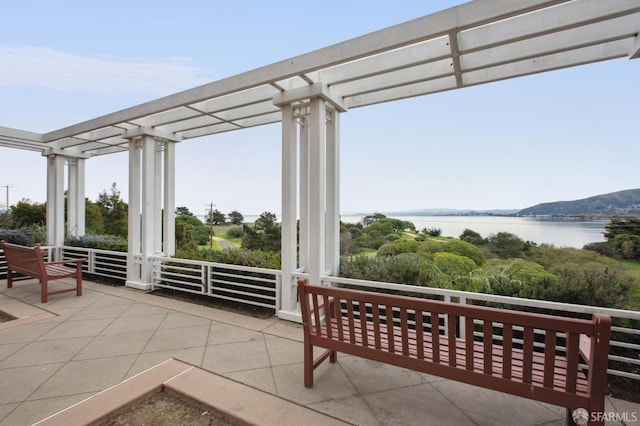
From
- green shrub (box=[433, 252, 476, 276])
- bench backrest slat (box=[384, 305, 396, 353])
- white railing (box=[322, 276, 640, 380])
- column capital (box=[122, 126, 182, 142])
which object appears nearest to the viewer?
bench backrest slat (box=[384, 305, 396, 353])

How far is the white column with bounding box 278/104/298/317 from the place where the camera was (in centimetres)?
408

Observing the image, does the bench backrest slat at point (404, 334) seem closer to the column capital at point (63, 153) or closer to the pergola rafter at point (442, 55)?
the pergola rafter at point (442, 55)

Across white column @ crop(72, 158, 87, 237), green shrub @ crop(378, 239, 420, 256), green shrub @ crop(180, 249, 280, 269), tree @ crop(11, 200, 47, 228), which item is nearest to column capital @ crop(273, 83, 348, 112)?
green shrub @ crop(180, 249, 280, 269)

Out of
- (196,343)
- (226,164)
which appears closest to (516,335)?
(196,343)

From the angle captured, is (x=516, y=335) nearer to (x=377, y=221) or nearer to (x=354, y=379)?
(x=354, y=379)

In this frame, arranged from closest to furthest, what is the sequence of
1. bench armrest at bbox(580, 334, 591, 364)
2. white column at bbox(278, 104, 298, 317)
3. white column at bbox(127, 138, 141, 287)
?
bench armrest at bbox(580, 334, 591, 364)
white column at bbox(278, 104, 298, 317)
white column at bbox(127, 138, 141, 287)

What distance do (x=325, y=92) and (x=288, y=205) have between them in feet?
5.28

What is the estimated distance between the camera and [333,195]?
4.29 metres

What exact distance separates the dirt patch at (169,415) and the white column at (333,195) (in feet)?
7.94

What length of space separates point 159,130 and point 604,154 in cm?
871

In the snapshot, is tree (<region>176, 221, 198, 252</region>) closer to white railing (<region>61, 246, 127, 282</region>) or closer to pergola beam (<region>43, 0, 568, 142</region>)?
white railing (<region>61, 246, 127, 282</region>)

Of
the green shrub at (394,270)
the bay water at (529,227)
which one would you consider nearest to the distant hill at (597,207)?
the bay water at (529,227)

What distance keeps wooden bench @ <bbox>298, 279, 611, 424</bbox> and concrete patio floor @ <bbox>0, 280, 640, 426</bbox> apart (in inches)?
13.3

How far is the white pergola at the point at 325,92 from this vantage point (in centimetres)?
266
